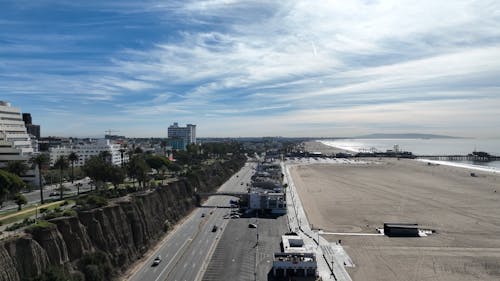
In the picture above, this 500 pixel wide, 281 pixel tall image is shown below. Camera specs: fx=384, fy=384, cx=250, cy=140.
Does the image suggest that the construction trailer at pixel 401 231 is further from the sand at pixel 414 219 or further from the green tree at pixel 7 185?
the green tree at pixel 7 185

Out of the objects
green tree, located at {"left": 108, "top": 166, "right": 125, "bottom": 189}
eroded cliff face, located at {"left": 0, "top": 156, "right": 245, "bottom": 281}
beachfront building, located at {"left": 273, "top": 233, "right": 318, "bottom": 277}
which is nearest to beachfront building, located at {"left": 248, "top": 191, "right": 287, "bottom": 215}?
eroded cliff face, located at {"left": 0, "top": 156, "right": 245, "bottom": 281}

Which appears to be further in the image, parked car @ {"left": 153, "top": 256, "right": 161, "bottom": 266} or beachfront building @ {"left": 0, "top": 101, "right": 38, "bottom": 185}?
beachfront building @ {"left": 0, "top": 101, "right": 38, "bottom": 185}

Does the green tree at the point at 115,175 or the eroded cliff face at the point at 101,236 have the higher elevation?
the green tree at the point at 115,175

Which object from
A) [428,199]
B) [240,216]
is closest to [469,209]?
[428,199]

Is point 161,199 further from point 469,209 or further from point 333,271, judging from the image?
point 469,209

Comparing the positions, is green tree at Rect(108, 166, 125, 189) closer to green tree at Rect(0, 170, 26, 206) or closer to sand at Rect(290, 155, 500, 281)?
green tree at Rect(0, 170, 26, 206)

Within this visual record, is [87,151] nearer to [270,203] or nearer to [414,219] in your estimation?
[270,203]

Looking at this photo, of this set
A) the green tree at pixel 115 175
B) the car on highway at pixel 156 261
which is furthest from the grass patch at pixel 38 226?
the green tree at pixel 115 175

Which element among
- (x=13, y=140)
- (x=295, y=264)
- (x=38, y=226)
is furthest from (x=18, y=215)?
(x=13, y=140)
